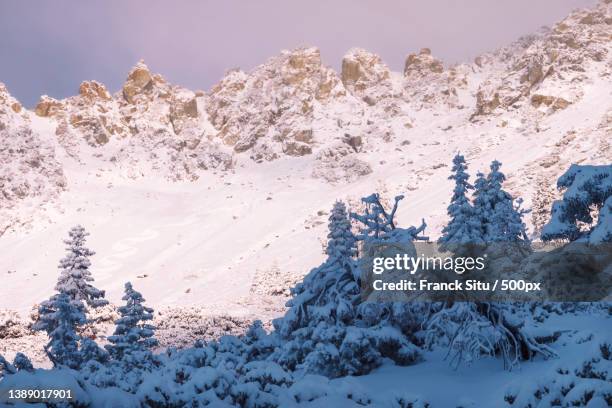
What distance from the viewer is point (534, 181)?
211 ft

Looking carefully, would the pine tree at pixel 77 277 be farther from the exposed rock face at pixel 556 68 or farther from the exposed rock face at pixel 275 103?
the exposed rock face at pixel 556 68

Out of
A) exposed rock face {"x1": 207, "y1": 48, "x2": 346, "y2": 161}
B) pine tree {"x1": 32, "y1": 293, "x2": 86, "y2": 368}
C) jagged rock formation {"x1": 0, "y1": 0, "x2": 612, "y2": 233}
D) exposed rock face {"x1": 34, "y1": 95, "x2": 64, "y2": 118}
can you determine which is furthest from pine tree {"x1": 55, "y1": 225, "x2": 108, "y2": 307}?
exposed rock face {"x1": 34, "y1": 95, "x2": 64, "y2": 118}

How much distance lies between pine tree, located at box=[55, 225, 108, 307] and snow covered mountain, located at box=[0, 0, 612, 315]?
2007 cm

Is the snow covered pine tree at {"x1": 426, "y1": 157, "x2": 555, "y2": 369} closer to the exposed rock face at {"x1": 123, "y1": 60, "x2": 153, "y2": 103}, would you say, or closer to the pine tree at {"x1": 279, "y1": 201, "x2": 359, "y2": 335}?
the pine tree at {"x1": 279, "y1": 201, "x2": 359, "y2": 335}

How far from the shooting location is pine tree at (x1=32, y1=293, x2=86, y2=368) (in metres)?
19.4

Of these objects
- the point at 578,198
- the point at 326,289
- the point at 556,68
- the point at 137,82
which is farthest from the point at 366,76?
the point at 326,289

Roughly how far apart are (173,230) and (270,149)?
40.1 metres

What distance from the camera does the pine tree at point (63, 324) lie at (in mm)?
19430

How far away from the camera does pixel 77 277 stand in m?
22.3

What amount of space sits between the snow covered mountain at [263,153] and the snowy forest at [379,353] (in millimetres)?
29720

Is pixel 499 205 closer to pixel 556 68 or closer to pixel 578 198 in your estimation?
pixel 578 198

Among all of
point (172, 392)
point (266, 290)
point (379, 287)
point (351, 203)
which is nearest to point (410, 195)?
point (351, 203)

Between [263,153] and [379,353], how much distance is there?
337 feet

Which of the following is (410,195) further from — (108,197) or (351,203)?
(108,197)
